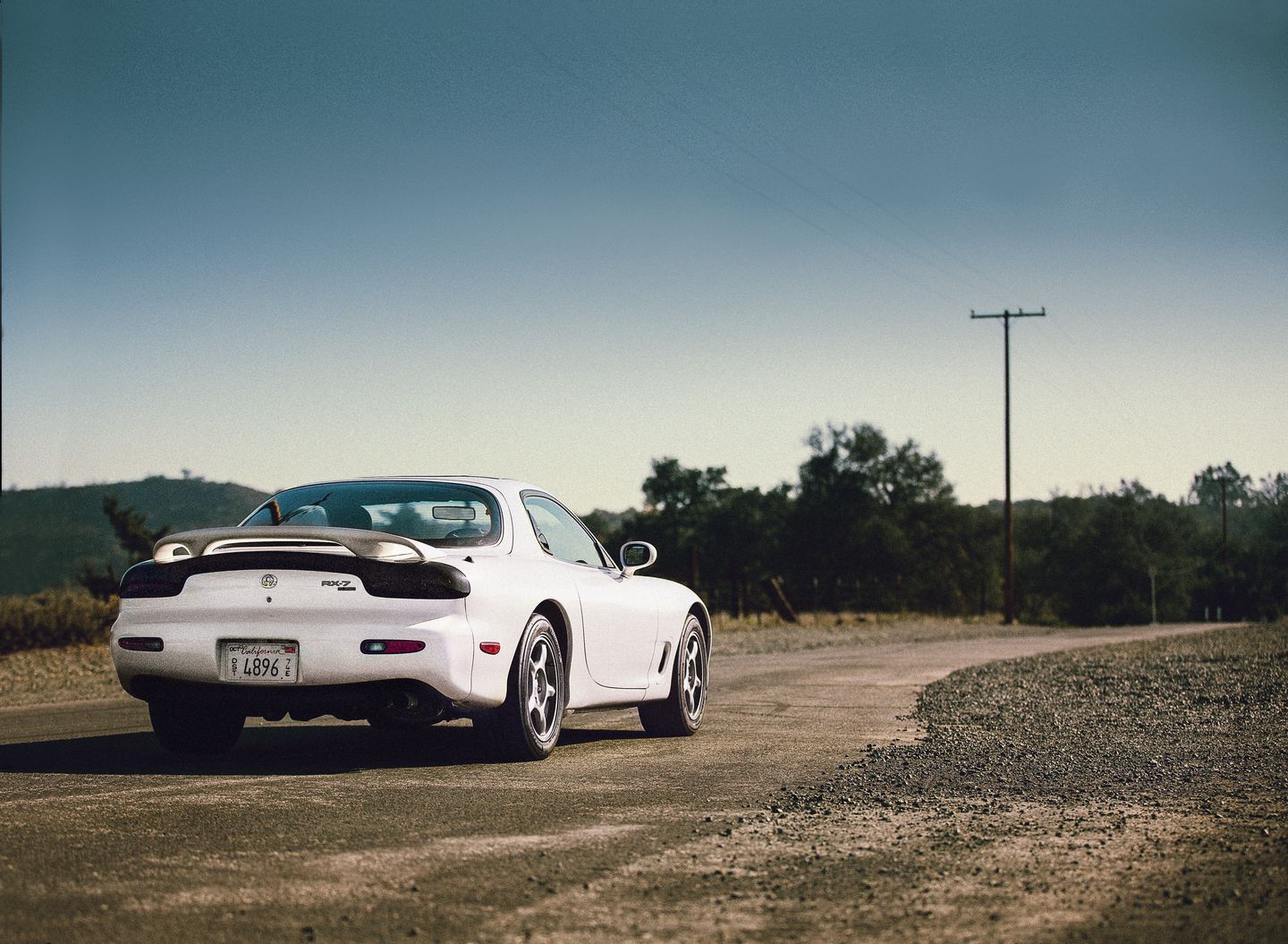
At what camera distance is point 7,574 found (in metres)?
97.5

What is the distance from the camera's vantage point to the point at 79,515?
357ft

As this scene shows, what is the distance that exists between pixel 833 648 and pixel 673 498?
296 ft

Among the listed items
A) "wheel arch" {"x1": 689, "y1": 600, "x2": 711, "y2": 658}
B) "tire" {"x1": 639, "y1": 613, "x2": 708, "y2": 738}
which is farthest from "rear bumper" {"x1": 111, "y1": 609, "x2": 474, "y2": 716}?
"wheel arch" {"x1": 689, "y1": 600, "x2": 711, "y2": 658}

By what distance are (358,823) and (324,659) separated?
1698 millimetres

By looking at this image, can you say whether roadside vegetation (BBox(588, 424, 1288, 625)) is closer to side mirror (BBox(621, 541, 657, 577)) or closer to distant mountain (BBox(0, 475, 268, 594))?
distant mountain (BBox(0, 475, 268, 594))

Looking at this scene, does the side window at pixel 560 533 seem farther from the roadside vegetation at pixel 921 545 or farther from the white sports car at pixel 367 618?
the roadside vegetation at pixel 921 545

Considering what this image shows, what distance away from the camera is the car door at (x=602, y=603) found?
28.2ft

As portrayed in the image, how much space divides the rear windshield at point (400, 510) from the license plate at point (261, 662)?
30.9 inches

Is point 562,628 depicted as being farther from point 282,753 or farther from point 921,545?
point 921,545

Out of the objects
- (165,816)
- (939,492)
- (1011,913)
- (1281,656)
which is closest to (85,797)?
(165,816)

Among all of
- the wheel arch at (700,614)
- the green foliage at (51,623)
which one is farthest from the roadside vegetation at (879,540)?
the wheel arch at (700,614)

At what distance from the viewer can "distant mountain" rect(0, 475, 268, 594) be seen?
100 meters

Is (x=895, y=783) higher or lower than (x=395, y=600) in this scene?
lower

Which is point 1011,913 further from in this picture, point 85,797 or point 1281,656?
point 1281,656
